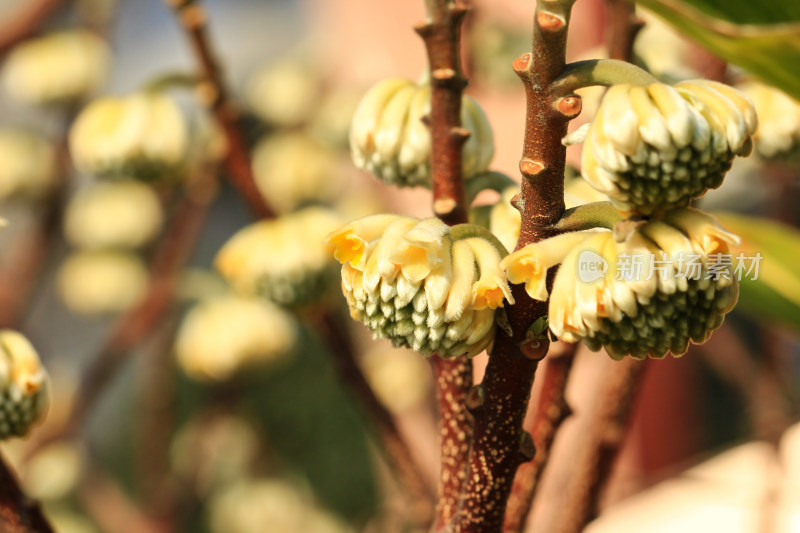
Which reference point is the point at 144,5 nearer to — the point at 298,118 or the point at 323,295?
the point at 298,118

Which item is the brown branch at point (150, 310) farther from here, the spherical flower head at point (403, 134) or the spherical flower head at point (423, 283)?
the spherical flower head at point (423, 283)

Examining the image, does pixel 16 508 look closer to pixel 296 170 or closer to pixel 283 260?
pixel 283 260

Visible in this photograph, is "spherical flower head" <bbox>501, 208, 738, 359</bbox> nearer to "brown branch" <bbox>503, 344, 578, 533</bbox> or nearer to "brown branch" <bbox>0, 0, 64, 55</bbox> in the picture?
"brown branch" <bbox>503, 344, 578, 533</bbox>

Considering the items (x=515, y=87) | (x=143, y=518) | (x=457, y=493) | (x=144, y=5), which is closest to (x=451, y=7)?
(x=457, y=493)

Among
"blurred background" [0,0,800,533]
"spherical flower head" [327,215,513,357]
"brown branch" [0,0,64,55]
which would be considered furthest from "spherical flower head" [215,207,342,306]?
"brown branch" [0,0,64,55]

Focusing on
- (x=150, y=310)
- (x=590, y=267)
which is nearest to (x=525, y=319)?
(x=590, y=267)
